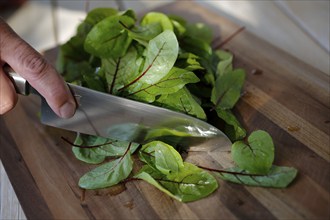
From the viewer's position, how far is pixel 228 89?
0.78m

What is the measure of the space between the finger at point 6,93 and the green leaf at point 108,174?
0.20m

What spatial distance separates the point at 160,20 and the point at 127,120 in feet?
0.94

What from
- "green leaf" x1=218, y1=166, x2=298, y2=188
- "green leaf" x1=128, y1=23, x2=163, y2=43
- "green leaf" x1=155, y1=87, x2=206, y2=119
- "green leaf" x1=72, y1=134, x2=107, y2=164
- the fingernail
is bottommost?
"green leaf" x1=72, y1=134, x2=107, y2=164

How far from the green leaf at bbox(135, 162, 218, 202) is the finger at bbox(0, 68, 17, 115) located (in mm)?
283

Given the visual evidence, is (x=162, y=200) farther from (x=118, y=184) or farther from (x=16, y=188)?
(x=16, y=188)

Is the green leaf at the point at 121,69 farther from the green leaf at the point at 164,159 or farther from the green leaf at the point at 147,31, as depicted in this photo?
the green leaf at the point at 164,159

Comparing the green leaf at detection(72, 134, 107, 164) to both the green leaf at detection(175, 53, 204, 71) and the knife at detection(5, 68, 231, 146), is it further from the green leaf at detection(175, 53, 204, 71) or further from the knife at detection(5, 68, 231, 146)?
the green leaf at detection(175, 53, 204, 71)

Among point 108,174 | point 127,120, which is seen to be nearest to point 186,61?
point 127,120

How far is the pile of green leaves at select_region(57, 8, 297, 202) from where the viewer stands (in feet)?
2.14

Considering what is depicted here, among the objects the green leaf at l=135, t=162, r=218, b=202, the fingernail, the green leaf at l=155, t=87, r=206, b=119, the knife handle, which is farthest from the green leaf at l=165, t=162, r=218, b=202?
the knife handle

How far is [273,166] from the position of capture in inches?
25.5

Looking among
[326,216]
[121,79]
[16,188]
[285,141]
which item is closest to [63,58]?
[121,79]

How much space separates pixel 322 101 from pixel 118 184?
1.49 ft

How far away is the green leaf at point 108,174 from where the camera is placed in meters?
0.69
